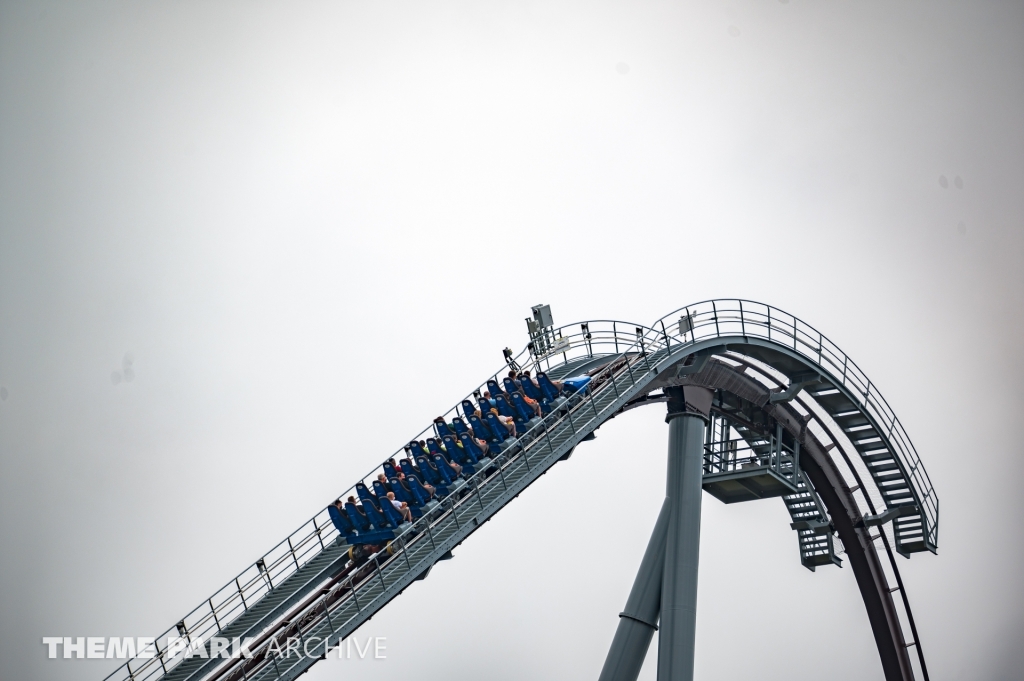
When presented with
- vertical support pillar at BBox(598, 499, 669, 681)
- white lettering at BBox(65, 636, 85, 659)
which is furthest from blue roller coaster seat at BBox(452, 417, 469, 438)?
white lettering at BBox(65, 636, 85, 659)

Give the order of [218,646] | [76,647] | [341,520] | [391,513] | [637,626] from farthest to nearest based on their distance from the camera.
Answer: [76,647] → [637,626] → [341,520] → [391,513] → [218,646]

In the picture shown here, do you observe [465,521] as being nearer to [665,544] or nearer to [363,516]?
[363,516]

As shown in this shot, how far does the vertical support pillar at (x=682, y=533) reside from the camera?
1541 cm

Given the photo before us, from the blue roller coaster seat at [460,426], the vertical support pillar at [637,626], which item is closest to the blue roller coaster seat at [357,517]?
the blue roller coaster seat at [460,426]

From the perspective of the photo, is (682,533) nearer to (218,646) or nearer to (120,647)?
(218,646)

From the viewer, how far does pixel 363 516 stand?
1525 cm

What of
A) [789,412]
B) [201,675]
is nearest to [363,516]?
[201,675]

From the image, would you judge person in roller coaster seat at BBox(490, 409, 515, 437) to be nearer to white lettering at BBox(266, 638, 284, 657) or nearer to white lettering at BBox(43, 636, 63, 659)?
white lettering at BBox(266, 638, 284, 657)

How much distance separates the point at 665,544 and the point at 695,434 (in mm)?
1872

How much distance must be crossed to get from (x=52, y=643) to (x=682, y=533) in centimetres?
1479

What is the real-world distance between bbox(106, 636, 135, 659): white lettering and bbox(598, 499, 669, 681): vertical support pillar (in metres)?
12.1

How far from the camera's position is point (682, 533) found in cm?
1623

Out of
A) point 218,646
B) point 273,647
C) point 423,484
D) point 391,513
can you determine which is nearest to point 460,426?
point 423,484

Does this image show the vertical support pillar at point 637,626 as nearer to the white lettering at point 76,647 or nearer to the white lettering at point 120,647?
the white lettering at point 120,647
